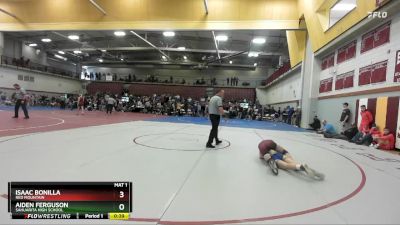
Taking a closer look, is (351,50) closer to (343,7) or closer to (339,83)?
(339,83)

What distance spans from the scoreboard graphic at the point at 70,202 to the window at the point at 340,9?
544 inches

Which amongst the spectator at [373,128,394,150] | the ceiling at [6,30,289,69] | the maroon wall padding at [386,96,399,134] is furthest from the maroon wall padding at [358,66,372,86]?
the ceiling at [6,30,289,69]

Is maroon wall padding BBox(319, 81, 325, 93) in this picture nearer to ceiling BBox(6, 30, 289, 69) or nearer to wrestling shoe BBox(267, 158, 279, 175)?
ceiling BBox(6, 30, 289, 69)

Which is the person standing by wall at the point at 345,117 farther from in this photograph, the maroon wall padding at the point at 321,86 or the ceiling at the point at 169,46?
the ceiling at the point at 169,46

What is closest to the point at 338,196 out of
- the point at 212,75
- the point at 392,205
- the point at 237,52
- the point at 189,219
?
the point at 392,205

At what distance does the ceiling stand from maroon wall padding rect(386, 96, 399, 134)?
14.6 metres

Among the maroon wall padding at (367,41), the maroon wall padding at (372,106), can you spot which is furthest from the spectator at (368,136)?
the maroon wall padding at (367,41)

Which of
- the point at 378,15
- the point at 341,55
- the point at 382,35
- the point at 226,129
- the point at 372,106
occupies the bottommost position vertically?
the point at 226,129

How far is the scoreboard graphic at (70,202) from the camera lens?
7.34 ft

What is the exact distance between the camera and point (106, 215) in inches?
90.1

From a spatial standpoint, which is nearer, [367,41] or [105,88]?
[367,41]

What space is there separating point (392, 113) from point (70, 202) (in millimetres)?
10143

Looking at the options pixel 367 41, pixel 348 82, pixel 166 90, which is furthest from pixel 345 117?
pixel 166 90

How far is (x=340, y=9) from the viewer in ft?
43.8
